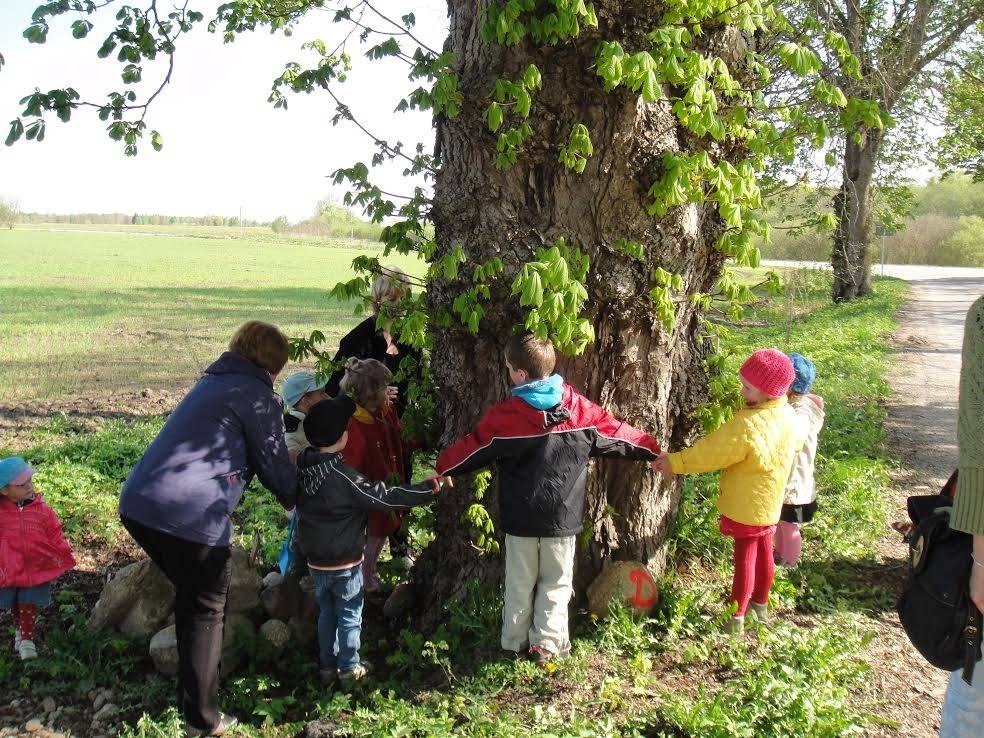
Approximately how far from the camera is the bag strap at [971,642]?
215 centimetres

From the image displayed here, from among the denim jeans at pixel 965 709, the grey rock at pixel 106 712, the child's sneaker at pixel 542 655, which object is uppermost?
the denim jeans at pixel 965 709

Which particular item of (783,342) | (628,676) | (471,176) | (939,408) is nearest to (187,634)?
(628,676)

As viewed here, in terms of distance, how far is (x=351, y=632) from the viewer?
158 inches

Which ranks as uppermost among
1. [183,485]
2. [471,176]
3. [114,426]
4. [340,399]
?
[471,176]

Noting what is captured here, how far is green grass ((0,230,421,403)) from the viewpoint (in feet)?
37.0

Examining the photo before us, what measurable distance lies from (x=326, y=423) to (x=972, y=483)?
2715 millimetres

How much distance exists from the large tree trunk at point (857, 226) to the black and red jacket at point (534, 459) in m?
14.8

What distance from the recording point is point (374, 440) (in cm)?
462

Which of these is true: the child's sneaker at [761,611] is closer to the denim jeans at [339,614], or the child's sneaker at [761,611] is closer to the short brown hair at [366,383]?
the denim jeans at [339,614]

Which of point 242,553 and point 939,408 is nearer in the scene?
point 242,553

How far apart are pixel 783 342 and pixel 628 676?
11889 mm

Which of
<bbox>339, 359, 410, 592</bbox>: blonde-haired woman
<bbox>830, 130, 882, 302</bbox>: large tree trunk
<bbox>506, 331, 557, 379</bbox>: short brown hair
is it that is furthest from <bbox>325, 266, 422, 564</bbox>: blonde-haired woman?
<bbox>830, 130, 882, 302</bbox>: large tree trunk

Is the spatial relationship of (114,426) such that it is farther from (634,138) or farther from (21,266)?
(21,266)

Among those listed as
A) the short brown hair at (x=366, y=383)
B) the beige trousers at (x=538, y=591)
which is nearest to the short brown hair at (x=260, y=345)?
the short brown hair at (x=366, y=383)
